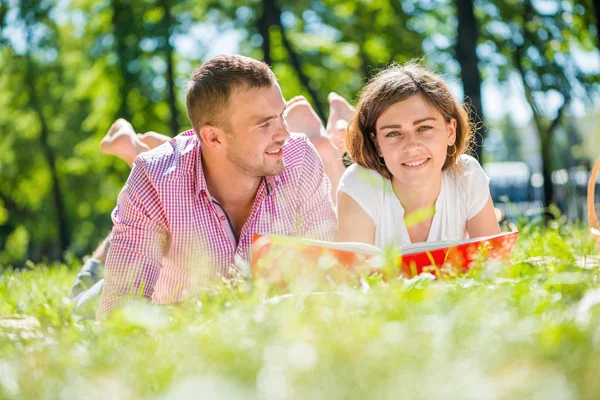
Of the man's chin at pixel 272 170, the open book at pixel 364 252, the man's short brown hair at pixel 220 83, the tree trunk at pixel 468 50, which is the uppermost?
the tree trunk at pixel 468 50

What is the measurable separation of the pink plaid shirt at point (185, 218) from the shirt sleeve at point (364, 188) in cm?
27

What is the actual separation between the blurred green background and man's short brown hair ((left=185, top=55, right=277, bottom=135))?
7.06 metres

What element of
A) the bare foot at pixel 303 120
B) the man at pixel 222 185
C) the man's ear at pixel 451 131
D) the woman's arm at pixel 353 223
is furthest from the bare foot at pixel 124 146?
the man's ear at pixel 451 131

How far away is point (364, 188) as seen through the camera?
3479mm

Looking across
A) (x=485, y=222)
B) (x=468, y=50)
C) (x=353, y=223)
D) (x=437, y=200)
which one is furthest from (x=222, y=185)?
(x=468, y=50)

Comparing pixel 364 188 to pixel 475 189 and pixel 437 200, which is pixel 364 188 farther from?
pixel 475 189

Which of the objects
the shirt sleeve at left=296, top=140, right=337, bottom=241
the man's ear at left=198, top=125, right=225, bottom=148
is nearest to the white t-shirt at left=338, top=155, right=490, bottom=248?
the shirt sleeve at left=296, top=140, right=337, bottom=241

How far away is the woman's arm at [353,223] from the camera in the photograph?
3.41 meters

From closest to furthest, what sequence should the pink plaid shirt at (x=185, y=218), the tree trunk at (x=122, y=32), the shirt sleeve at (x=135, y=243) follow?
the shirt sleeve at (x=135, y=243), the pink plaid shirt at (x=185, y=218), the tree trunk at (x=122, y=32)

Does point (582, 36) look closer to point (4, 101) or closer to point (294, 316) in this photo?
point (294, 316)

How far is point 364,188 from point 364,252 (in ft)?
3.62

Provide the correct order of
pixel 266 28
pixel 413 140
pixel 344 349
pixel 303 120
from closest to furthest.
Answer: pixel 344 349 < pixel 413 140 < pixel 303 120 < pixel 266 28

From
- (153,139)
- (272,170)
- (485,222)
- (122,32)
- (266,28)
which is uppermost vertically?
(122,32)

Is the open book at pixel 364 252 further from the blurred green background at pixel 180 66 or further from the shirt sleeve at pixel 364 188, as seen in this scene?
the blurred green background at pixel 180 66
